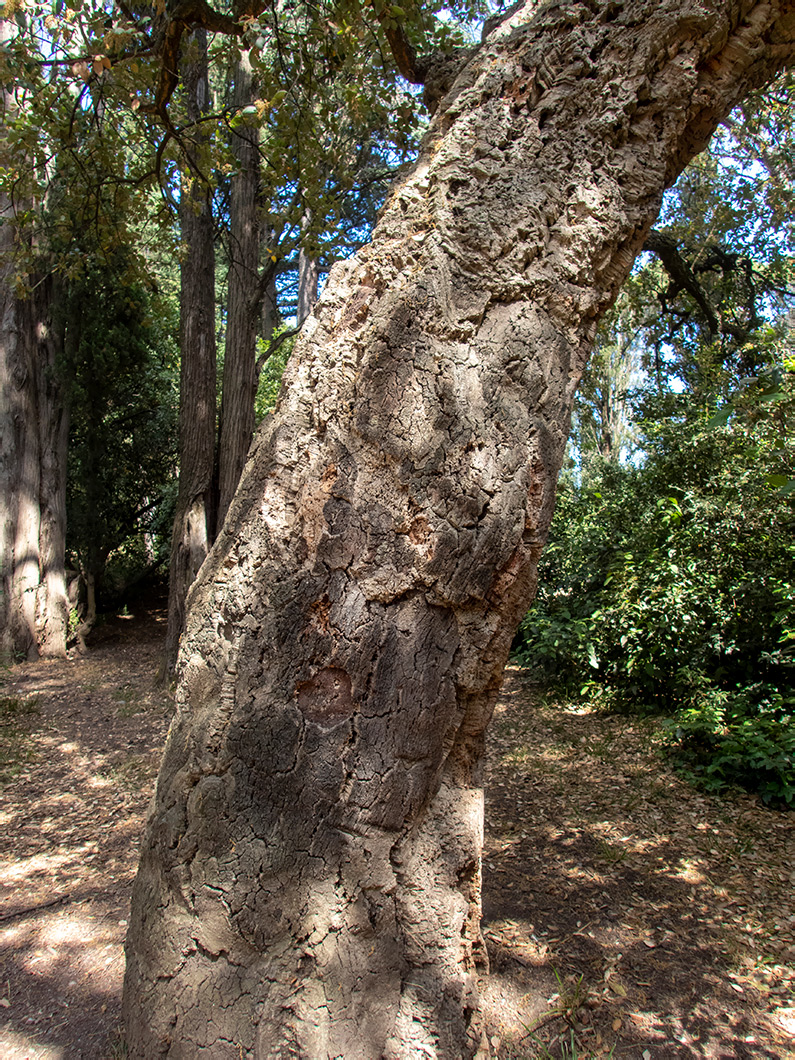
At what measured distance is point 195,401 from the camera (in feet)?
26.1

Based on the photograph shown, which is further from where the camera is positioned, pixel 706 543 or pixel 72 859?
pixel 706 543

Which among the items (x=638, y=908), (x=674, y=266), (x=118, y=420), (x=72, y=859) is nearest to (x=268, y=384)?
(x=118, y=420)

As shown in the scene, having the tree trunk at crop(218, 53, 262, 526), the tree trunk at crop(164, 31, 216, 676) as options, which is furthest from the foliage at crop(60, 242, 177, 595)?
the tree trunk at crop(218, 53, 262, 526)

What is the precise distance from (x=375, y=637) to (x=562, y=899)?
2037 mm

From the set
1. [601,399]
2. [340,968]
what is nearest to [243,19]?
[340,968]

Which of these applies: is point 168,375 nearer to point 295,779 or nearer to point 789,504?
point 789,504

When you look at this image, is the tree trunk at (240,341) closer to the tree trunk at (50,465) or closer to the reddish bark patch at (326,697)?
the tree trunk at (50,465)

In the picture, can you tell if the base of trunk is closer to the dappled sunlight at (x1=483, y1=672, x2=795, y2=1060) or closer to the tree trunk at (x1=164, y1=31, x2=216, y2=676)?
the dappled sunlight at (x1=483, y1=672, x2=795, y2=1060)

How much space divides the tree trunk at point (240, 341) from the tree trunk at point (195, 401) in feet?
0.69

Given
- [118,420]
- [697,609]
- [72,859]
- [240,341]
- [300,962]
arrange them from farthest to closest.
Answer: [118,420]
[240,341]
[697,609]
[72,859]
[300,962]

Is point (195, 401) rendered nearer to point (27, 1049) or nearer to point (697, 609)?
point (697, 609)

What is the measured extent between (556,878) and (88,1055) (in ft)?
7.18

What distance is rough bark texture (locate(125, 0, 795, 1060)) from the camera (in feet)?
6.83

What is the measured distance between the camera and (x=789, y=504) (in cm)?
564
